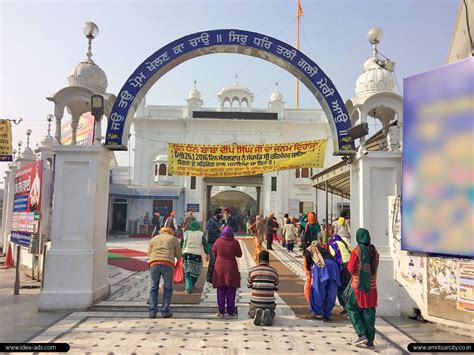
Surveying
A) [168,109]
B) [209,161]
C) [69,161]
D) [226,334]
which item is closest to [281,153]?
[209,161]

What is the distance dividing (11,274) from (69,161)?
16.7 ft

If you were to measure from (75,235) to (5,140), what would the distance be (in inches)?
278

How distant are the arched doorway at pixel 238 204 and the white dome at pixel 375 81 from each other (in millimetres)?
23527

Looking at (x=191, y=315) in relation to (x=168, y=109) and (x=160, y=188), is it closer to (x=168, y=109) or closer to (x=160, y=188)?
(x=160, y=188)

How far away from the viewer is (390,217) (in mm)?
6539

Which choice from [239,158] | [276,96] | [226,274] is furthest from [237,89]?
[226,274]

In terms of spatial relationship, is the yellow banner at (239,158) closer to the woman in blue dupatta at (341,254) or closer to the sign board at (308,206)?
the woman in blue dupatta at (341,254)

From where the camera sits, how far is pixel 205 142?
90.7ft

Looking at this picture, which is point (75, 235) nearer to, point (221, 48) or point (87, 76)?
point (87, 76)

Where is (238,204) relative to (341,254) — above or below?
above

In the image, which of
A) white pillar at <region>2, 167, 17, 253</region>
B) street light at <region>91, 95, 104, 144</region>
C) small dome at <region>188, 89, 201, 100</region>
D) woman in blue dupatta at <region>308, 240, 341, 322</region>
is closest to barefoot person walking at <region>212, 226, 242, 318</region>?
woman in blue dupatta at <region>308, 240, 341, 322</region>

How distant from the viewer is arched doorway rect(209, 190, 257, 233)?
103 feet

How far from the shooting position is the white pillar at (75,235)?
626cm

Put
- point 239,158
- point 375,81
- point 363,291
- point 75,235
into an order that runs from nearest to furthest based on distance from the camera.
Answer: point 363,291 → point 75,235 → point 375,81 → point 239,158
